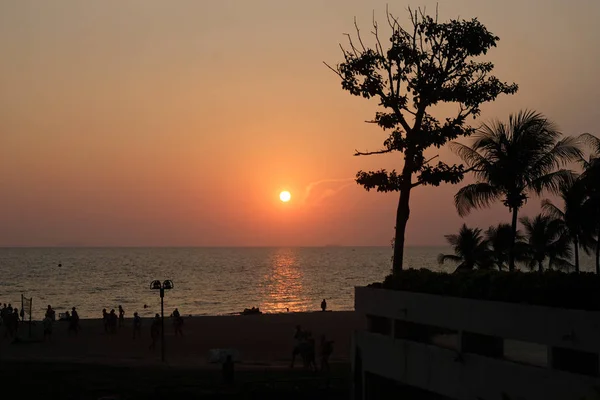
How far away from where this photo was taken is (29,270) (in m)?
183

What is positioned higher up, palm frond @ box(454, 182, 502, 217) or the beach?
palm frond @ box(454, 182, 502, 217)

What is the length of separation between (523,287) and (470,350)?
1.73m

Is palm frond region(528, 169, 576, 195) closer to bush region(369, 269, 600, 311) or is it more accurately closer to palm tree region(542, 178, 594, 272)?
palm tree region(542, 178, 594, 272)

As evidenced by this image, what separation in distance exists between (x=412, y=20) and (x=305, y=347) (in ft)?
38.2

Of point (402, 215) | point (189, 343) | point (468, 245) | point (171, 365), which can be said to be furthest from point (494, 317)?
point (468, 245)

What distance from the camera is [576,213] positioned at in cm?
3378

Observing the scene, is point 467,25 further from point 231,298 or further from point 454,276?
point 231,298

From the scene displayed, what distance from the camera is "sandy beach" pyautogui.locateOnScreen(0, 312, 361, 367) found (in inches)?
1321

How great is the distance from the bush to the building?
316 millimetres

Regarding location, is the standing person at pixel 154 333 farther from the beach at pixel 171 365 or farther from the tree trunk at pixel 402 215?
the tree trunk at pixel 402 215

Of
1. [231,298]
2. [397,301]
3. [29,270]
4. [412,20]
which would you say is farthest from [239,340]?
[29,270]

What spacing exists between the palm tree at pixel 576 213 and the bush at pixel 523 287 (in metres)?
14.7

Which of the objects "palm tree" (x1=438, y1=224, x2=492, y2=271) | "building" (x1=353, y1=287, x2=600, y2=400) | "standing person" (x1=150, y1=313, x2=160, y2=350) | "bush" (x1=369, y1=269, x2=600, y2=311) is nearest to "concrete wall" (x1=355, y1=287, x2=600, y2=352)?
"building" (x1=353, y1=287, x2=600, y2=400)

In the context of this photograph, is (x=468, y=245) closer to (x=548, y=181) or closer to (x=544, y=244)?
(x=544, y=244)
